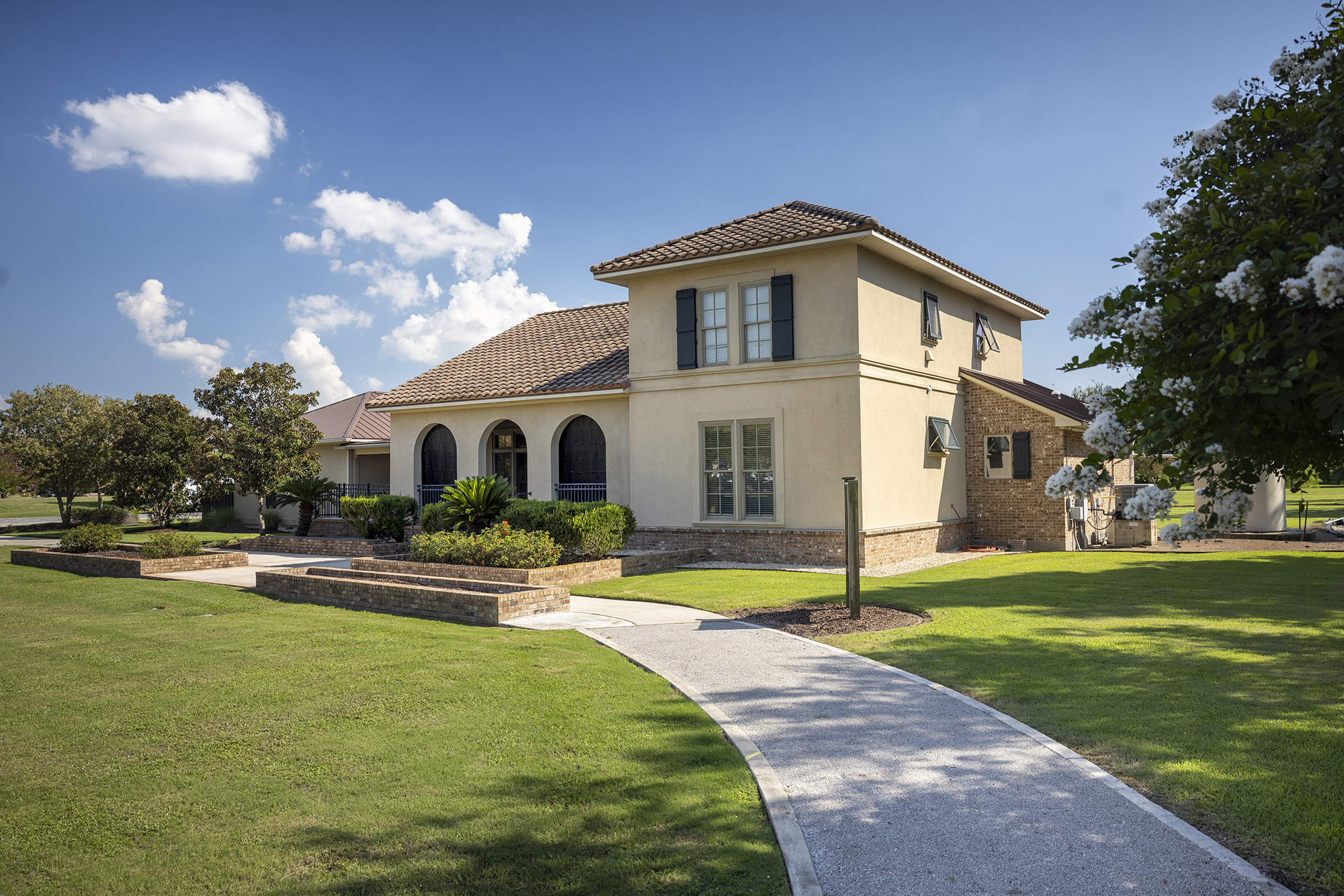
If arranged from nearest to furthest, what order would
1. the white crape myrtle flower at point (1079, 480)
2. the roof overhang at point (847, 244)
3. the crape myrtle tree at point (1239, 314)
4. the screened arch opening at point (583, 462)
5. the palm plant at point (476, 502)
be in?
the crape myrtle tree at point (1239, 314)
the white crape myrtle flower at point (1079, 480)
the roof overhang at point (847, 244)
the palm plant at point (476, 502)
the screened arch opening at point (583, 462)

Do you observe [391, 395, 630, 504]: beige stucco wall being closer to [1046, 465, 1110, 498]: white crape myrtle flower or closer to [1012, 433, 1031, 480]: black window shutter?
[1012, 433, 1031, 480]: black window shutter

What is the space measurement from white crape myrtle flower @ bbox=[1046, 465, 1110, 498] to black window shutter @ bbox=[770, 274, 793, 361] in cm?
1246

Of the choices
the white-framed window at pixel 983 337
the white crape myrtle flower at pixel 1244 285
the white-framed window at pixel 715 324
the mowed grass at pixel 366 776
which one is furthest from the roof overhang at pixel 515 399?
the white crape myrtle flower at pixel 1244 285

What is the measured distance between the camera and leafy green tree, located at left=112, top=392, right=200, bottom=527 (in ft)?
89.0

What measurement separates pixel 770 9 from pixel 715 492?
9.54 m

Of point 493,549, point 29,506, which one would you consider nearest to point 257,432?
point 493,549

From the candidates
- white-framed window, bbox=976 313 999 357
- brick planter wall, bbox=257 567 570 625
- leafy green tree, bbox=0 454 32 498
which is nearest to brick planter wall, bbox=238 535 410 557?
brick planter wall, bbox=257 567 570 625

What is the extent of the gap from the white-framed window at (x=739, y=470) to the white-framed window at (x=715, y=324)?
5.06 feet

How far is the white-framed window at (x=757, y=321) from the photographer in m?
16.9

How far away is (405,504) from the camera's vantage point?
21000 millimetres

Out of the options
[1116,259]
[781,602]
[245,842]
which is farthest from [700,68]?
[245,842]

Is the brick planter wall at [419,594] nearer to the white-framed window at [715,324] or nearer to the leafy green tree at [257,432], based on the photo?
the white-framed window at [715,324]

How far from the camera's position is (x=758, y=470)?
17.0 metres

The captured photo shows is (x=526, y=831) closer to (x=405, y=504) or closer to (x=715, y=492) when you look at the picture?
(x=715, y=492)
